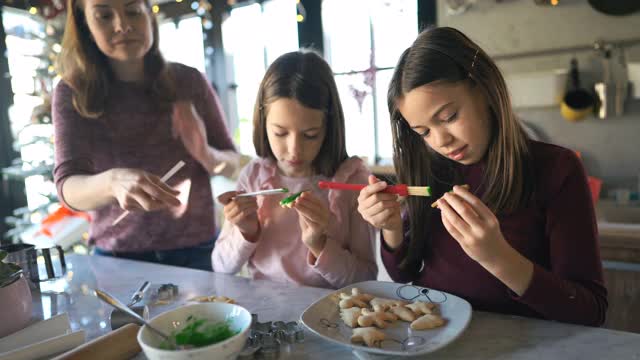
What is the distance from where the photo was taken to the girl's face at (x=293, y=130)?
1.20 meters

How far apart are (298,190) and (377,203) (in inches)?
17.0

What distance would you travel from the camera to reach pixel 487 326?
2.76 ft

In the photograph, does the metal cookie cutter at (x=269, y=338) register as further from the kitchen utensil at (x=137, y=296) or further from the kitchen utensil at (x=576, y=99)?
the kitchen utensil at (x=576, y=99)

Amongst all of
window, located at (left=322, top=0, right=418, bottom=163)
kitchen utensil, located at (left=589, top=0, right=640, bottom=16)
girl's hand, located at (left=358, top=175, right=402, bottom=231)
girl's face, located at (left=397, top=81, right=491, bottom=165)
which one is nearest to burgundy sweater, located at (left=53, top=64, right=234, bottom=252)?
girl's hand, located at (left=358, top=175, right=402, bottom=231)

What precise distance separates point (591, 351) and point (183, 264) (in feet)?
3.86

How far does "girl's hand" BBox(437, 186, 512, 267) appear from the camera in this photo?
2.56 feet

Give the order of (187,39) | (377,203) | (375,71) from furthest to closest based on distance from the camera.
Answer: (187,39) → (375,71) → (377,203)

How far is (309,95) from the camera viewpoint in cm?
123

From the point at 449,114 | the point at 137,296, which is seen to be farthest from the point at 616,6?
the point at 137,296

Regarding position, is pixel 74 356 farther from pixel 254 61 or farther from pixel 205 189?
pixel 254 61

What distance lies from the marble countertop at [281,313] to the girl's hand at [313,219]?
0.12m

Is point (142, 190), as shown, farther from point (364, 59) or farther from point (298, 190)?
point (364, 59)

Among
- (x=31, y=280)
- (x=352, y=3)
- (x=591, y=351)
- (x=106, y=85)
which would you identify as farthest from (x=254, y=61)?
(x=591, y=351)

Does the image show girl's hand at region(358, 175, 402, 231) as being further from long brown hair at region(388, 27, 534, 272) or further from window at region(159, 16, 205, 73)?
window at region(159, 16, 205, 73)
